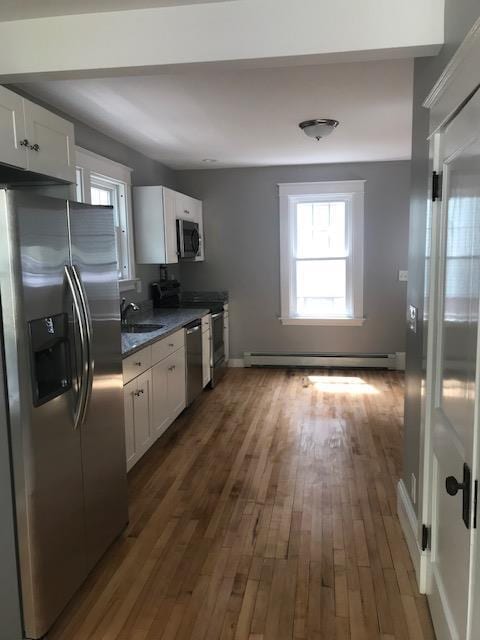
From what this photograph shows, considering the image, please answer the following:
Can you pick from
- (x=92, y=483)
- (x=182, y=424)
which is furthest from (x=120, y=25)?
(x=182, y=424)

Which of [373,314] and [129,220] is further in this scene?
[373,314]

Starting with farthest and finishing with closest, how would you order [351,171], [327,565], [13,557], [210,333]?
[351,171] < [210,333] < [327,565] < [13,557]

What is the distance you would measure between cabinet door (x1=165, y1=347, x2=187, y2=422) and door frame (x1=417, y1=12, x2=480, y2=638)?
230 centimetres

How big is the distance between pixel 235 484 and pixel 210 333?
2.37 metres

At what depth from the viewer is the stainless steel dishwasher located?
15.3ft

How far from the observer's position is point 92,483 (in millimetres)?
2316

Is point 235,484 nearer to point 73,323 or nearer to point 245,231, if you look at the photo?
point 73,323

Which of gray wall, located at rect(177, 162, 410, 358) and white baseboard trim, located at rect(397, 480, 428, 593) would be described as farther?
gray wall, located at rect(177, 162, 410, 358)

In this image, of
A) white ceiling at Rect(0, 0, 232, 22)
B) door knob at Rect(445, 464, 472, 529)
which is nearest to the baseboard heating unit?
white ceiling at Rect(0, 0, 232, 22)

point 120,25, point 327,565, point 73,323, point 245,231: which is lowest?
point 327,565

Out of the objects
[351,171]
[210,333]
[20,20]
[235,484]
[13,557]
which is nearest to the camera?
[13,557]

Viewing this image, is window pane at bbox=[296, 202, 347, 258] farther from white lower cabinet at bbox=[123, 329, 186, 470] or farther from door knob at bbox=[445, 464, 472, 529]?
door knob at bbox=[445, 464, 472, 529]

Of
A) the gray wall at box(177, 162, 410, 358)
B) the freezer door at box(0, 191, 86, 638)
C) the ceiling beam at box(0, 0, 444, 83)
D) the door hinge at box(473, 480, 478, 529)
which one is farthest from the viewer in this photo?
the gray wall at box(177, 162, 410, 358)

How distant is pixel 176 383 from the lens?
14.1 ft
